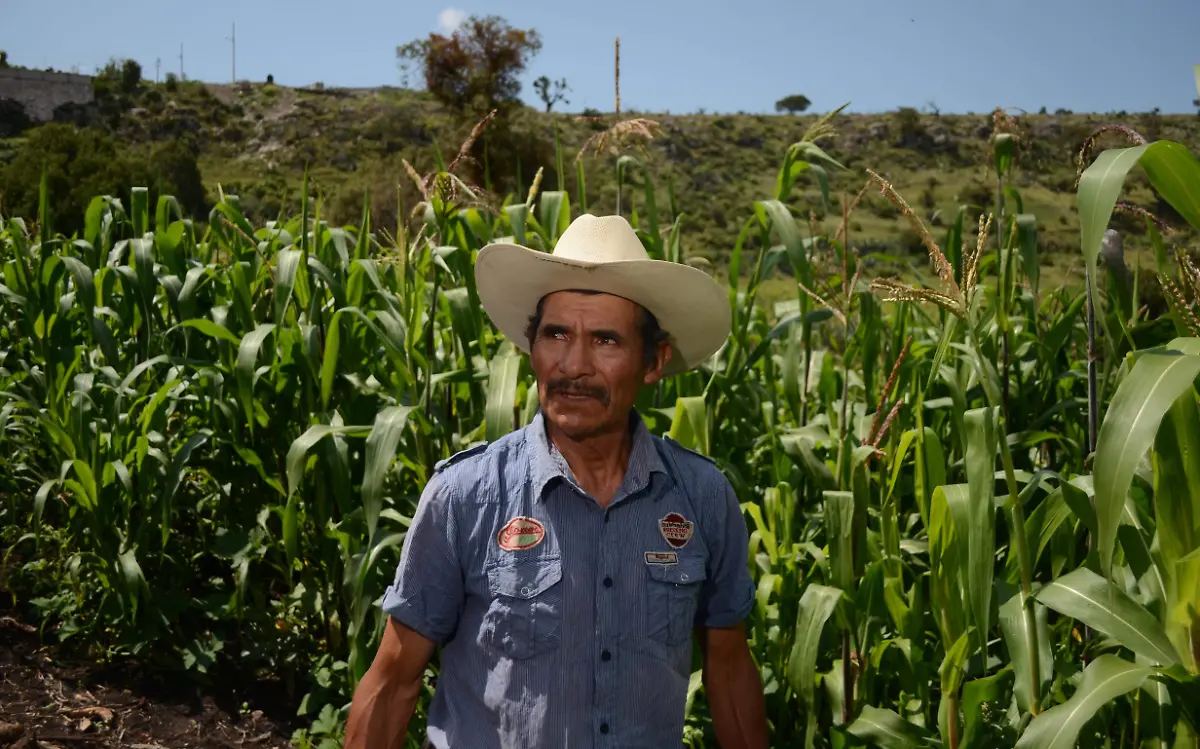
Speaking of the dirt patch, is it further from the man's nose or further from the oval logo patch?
the man's nose

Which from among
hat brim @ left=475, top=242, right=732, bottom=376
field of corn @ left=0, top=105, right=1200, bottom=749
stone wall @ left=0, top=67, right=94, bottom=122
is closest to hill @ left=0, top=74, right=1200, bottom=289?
stone wall @ left=0, top=67, right=94, bottom=122

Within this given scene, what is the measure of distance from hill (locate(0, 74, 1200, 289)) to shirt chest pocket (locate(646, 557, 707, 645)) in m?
21.7

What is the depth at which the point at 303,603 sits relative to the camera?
3.00 meters

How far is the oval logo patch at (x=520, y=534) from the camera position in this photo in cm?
167

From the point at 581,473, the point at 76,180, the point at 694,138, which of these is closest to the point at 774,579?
the point at 581,473

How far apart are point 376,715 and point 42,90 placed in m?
44.3

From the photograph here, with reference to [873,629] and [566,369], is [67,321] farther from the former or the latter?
[873,629]

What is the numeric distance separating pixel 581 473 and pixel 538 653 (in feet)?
0.99

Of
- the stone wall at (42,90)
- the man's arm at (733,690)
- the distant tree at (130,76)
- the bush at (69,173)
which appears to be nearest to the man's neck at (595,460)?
the man's arm at (733,690)

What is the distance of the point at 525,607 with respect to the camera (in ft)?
5.41

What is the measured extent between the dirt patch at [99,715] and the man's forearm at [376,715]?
1366 millimetres

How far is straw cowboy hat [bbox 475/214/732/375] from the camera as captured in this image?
1712 mm

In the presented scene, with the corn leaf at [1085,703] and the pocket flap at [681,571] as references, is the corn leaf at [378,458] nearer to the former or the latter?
the pocket flap at [681,571]

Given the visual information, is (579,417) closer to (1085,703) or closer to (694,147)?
(1085,703)
